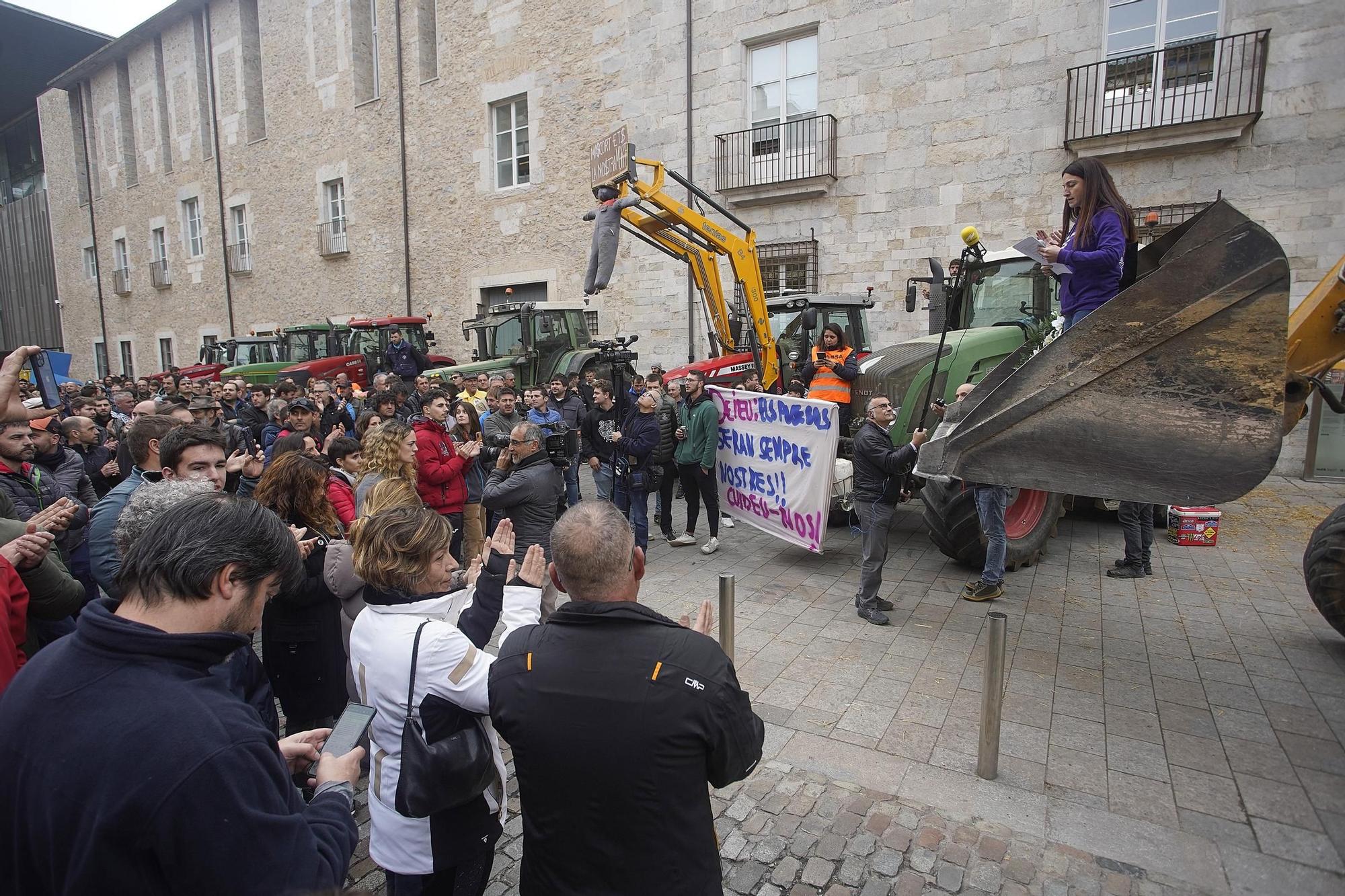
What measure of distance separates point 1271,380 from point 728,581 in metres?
2.61

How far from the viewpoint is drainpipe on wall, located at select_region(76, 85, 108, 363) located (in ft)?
105

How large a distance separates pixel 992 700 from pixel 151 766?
3.36m

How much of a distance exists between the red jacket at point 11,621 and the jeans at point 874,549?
4.87 metres

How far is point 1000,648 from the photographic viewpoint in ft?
11.0

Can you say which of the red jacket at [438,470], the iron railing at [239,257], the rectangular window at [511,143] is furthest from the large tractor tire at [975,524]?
the iron railing at [239,257]

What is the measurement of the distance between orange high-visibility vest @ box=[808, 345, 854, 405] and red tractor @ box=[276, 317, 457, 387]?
967 cm

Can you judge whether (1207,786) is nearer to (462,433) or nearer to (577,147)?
(462,433)

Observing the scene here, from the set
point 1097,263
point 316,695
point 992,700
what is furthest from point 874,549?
point 316,695

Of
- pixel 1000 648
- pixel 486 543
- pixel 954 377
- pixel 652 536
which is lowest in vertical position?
pixel 652 536

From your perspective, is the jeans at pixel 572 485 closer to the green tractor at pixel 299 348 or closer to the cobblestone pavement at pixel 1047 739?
the cobblestone pavement at pixel 1047 739

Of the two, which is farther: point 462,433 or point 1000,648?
point 462,433

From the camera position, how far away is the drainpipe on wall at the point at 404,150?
20.0 m

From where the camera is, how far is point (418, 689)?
1.99m

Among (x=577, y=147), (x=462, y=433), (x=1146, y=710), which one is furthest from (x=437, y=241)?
(x=1146, y=710)
